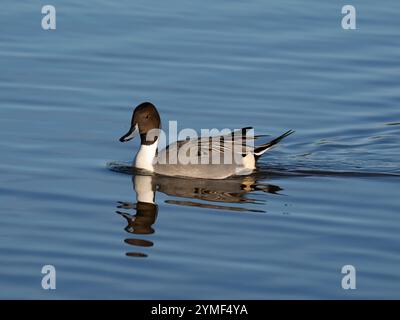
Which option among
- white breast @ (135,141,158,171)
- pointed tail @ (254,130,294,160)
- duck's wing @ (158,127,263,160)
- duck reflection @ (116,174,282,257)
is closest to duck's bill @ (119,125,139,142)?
white breast @ (135,141,158,171)

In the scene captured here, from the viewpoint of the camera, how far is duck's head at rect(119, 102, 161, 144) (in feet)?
37.8

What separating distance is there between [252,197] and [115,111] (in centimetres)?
284

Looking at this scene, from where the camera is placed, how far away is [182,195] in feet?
34.9

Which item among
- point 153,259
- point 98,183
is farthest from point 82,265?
point 98,183

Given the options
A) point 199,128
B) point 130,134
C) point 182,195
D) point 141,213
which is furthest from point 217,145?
point 141,213

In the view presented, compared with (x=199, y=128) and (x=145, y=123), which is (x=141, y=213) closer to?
(x=145, y=123)

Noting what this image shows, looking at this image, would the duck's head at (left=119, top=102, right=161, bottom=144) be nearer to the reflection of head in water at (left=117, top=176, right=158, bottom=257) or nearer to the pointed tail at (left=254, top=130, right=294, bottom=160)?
the reflection of head in water at (left=117, top=176, right=158, bottom=257)

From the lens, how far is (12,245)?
8852 millimetres

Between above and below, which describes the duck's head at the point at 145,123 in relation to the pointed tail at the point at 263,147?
above

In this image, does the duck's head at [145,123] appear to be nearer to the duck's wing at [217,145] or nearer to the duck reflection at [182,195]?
the duck's wing at [217,145]

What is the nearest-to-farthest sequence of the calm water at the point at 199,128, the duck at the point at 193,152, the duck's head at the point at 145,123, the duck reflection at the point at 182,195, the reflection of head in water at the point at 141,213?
the calm water at the point at 199,128 < the reflection of head in water at the point at 141,213 < the duck reflection at the point at 182,195 < the duck at the point at 193,152 < the duck's head at the point at 145,123

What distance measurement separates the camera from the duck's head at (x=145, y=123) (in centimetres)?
1153

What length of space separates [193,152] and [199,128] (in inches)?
33.8

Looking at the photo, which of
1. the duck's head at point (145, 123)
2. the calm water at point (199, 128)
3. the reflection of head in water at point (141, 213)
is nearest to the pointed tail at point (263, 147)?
the calm water at point (199, 128)
